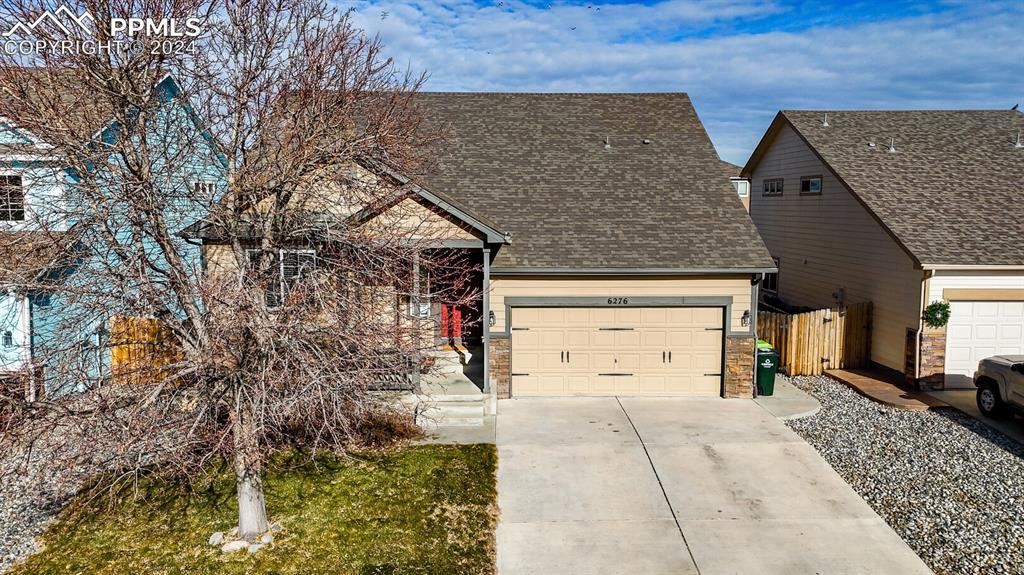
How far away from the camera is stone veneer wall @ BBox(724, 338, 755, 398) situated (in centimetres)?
1490

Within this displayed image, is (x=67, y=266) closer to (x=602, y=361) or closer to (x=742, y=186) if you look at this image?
(x=602, y=361)

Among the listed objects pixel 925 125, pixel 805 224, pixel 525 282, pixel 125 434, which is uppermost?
pixel 925 125

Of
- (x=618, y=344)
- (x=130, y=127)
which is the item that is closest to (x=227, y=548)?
(x=130, y=127)

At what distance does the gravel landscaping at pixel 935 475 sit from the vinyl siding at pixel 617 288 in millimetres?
2967

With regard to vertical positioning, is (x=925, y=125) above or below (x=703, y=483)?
above

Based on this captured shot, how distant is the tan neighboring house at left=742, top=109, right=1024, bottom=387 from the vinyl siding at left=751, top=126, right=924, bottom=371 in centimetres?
3

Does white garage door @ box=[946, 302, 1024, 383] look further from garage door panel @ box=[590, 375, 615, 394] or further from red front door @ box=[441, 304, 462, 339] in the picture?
red front door @ box=[441, 304, 462, 339]

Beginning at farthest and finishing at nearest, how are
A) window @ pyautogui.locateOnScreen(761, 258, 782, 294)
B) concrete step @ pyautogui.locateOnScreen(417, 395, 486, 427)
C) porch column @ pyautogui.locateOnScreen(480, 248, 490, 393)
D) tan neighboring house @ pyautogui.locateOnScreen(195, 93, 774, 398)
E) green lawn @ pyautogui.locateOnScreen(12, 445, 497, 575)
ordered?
window @ pyautogui.locateOnScreen(761, 258, 782, 294), tan neighboring house @ pyautogui.locateOnScreen(195, 93, 774, 398), porch column @ pyautogui.locateOnScreen(480, 248, 490, 393), concrete step @ pyautogui.locateOnScreen(417, 395, 486, 427), green lawn @ pyautogui.locateOnScreen(12, 445, 497, 575)

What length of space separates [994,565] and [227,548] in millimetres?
8984

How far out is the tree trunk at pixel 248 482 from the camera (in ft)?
27.1

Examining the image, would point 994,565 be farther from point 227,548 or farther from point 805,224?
point 805,224

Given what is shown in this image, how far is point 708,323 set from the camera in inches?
590

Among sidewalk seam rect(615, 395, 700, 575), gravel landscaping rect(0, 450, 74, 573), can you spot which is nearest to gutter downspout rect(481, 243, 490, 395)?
sidewalk seam rect(615, 395, 700, 575)

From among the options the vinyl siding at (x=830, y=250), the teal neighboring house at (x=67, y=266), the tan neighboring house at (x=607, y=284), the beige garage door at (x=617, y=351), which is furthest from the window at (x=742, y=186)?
the teal neighboring house at (x=67, y=266)
